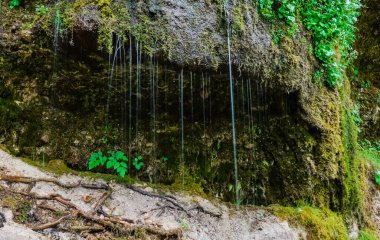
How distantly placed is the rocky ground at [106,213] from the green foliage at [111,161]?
1.41ft

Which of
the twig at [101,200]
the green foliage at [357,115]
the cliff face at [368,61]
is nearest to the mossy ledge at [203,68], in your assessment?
the twig at [101,200]

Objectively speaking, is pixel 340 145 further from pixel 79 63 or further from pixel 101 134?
pixel 79 63

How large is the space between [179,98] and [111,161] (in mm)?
1299

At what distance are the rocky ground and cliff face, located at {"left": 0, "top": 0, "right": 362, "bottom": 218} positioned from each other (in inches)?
24.8

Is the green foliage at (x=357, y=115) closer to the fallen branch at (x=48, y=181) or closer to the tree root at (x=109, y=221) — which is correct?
the tree root at (x=109, y=221)

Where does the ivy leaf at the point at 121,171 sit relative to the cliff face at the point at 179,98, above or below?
below

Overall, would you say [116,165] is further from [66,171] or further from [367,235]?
[367,235]

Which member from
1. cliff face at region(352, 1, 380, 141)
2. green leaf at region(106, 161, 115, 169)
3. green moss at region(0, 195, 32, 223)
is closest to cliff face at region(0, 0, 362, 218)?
green leaf at region(106, 161, 115, 169)

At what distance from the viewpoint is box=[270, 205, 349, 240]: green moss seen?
4.77 metres

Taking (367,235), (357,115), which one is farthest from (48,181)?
(357,115)

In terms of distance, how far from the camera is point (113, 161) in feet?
16.2

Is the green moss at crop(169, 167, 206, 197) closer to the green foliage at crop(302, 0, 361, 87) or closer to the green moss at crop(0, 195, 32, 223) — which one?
the green moss at crop(0, 195, 32, 223)

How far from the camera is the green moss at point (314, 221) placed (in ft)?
15.6

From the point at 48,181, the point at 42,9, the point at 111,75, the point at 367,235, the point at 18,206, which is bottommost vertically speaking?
the point at 367,235
